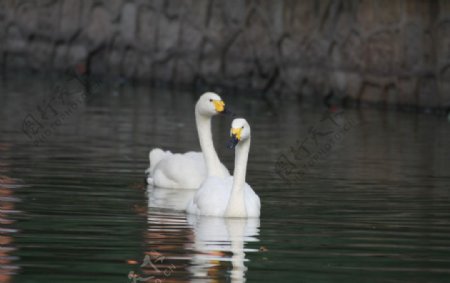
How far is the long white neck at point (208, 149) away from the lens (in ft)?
45.8

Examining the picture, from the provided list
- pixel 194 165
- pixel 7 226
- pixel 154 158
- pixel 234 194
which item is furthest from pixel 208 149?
pixel 7 226

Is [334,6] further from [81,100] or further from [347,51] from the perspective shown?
[81,100]

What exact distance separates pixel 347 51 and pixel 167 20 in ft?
18.9

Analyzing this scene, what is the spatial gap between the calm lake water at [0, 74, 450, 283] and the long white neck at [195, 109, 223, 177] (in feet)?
1.23

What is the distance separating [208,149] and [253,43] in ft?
49.3

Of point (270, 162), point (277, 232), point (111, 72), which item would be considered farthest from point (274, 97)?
point (277, 232)

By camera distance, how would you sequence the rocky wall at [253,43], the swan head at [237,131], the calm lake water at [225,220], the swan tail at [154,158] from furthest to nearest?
the rocky wall at [253,43] → the swan tail at [154,158] → the swan head at [237,131] → the calm lake water at [225,220]

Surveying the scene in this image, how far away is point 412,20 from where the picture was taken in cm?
2523

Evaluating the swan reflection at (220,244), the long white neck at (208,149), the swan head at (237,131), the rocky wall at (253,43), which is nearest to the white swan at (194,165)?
the long white neck at (208,149)

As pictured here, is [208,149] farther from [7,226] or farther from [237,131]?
[7,226]

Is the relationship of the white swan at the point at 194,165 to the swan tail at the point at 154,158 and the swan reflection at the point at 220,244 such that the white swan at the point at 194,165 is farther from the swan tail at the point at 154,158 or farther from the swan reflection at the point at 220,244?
the swan reflection at the point at 220,244

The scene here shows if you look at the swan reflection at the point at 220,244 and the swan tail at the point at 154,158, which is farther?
the swan tail at the point at 154,158

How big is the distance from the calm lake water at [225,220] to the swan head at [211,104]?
836 millimetres

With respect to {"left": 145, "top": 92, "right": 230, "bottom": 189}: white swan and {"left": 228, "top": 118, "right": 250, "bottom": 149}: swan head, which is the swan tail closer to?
{"left": 145, "top": 92, "right": 230, "bottom": 189}: white swan
